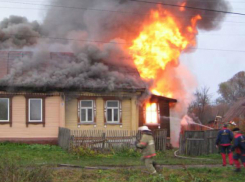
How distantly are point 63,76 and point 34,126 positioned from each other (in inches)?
142

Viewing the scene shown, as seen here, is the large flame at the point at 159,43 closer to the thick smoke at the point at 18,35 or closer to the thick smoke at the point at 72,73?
the thick smoke at the point at 72,73

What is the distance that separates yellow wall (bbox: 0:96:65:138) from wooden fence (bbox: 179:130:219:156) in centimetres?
814

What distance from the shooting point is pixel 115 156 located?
18.5 m

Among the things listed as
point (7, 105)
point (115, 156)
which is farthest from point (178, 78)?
point (7, 105)

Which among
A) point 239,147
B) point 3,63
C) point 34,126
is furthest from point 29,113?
point 239,147

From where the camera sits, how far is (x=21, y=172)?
30.6 feet

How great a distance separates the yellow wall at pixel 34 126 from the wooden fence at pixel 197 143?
26.7 feet

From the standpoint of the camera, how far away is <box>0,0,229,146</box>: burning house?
23.1 meters

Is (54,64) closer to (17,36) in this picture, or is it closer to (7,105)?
(7,105)

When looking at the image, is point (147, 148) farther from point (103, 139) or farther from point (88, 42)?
point (88, 42)

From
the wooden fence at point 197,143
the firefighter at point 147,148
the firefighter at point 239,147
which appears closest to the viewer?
the firefighter at point 147,148

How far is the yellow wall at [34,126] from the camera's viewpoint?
901 inches

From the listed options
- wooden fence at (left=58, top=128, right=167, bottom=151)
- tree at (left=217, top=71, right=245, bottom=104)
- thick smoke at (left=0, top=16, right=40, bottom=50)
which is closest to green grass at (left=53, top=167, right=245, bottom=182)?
wooden fence at (left=58, top=128, right=167, bottom=151)

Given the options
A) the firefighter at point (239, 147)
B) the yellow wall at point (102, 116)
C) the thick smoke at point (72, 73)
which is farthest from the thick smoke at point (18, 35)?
the firefighter at point (239, 147)
